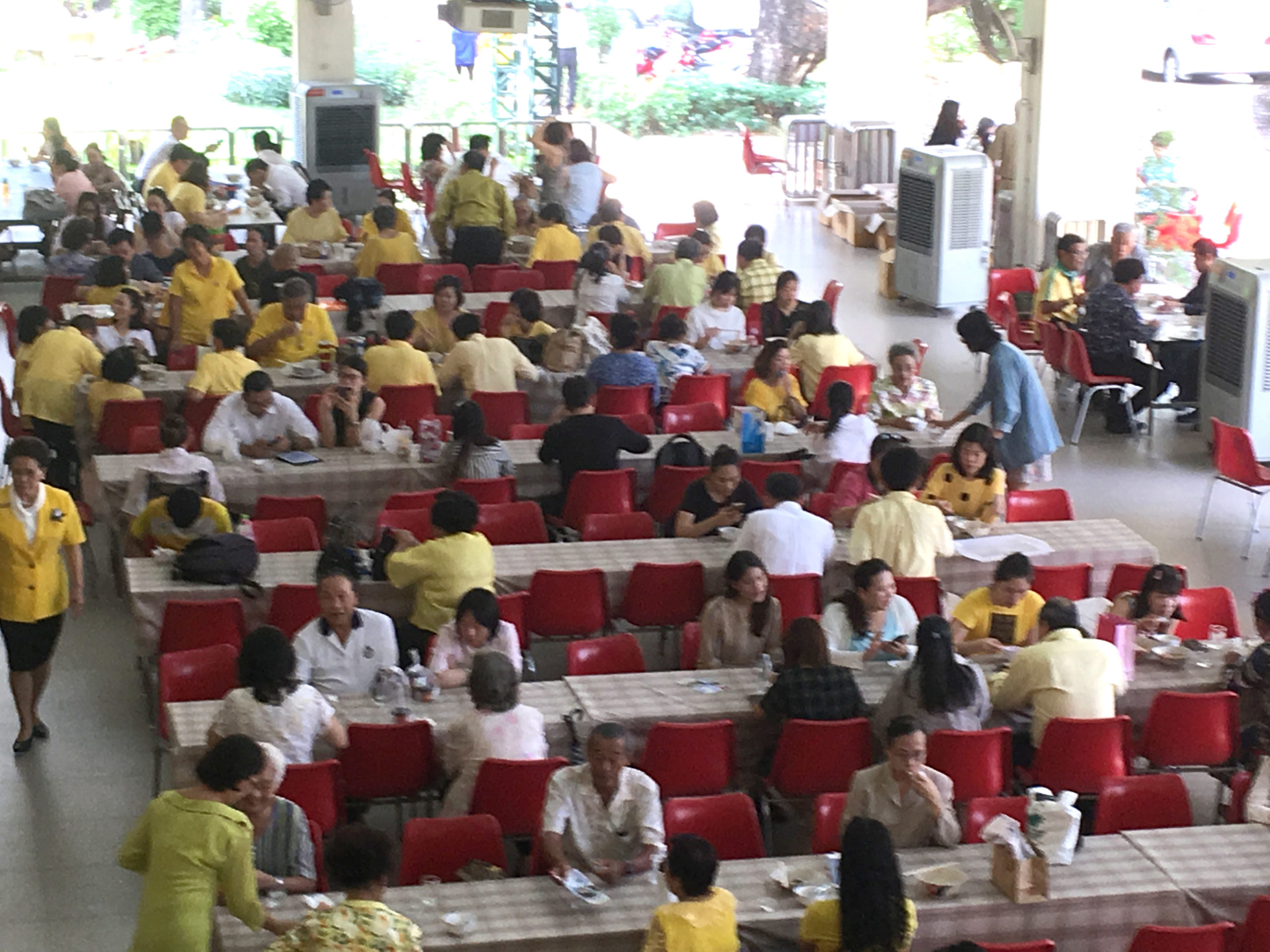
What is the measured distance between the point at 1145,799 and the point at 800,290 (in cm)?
1117

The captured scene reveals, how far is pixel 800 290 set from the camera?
16891 millimetres

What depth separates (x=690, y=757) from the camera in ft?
21.2

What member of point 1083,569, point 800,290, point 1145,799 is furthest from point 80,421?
point 800,290

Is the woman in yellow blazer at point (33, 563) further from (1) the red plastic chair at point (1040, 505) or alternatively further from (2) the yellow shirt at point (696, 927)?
(1) the red plastic chair at point (1040, 505)

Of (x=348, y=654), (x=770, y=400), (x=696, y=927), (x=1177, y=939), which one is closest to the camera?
(x=696, y=927)

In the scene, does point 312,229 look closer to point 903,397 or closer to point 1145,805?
point 903,397

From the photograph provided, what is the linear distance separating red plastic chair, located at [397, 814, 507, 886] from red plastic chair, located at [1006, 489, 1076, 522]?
13.5 feet

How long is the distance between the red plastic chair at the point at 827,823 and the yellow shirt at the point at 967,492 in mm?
3119

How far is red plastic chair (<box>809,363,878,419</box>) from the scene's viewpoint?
1090 centimetres

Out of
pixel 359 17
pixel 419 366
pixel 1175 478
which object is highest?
pixel 359 17

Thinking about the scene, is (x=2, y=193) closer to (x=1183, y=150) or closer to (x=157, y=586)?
(x=157, y=586)

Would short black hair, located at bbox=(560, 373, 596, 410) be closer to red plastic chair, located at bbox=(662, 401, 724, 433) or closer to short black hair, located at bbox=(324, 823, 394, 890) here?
red plastic chair, located at bbox=(662, 401, 724, 433)

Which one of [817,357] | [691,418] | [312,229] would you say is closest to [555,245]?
[312,229]

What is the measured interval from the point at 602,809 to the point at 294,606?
7.59 feet
